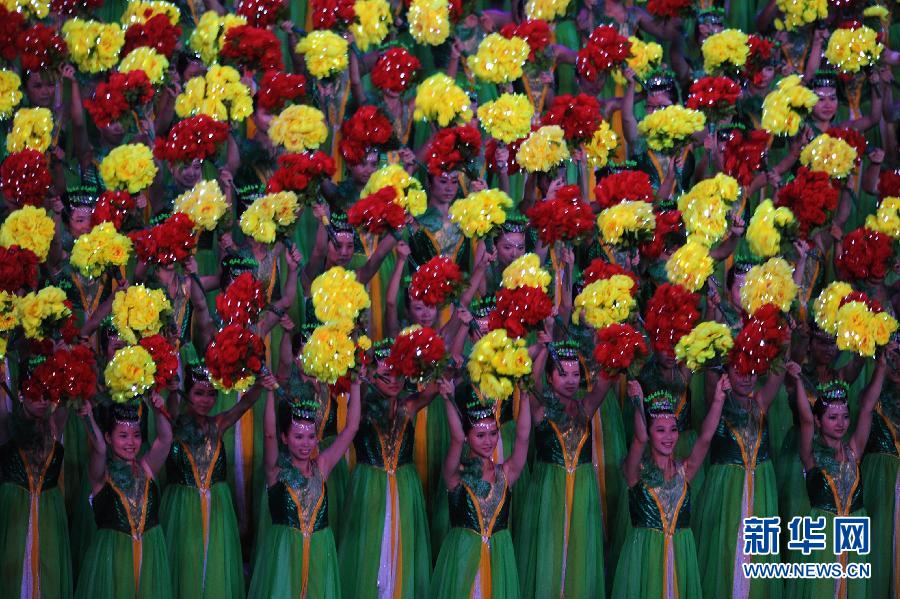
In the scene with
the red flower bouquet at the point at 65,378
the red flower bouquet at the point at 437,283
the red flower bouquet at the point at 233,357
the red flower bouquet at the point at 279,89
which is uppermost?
the red flower bouquet at the point at 279,89

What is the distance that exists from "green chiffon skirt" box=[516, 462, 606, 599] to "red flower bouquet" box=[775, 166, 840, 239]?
1.12m

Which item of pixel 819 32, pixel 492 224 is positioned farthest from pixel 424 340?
pixel 819 32

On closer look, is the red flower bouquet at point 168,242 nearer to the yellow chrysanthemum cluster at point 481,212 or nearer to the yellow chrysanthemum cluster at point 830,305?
the yellow chrysanthemum cluster at point 481,212

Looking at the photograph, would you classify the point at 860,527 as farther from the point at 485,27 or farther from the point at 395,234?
the point at 485,27

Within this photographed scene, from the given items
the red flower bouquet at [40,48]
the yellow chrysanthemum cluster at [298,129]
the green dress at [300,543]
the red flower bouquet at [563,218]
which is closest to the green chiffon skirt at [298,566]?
the green dress at [300,543]

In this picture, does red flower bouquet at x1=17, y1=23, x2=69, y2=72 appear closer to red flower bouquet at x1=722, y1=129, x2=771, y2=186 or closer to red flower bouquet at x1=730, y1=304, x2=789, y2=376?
red flower bouquet at x1=722, y1=129, x2=771, y2=186

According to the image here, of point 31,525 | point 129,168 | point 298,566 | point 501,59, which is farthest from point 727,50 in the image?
point 31,525

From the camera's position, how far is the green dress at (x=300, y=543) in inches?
196

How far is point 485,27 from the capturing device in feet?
19.5

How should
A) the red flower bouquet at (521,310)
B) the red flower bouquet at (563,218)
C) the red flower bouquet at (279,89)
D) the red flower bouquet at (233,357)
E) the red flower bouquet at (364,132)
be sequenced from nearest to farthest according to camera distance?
1. the red flower bouquet at (233,357)
2. the red flower bouquet at (521,310)
3. the red flower bouquet at (563,218)
4. the red flower bouquet at (364,132)
5. the red flower bouquet at (279,89)

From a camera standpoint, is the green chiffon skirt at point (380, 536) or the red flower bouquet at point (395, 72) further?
the red flower bouquet at point (395, 72)

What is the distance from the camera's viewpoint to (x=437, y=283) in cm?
490

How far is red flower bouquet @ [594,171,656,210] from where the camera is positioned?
17.2ft

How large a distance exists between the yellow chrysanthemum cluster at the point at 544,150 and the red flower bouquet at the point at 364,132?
0.48m
